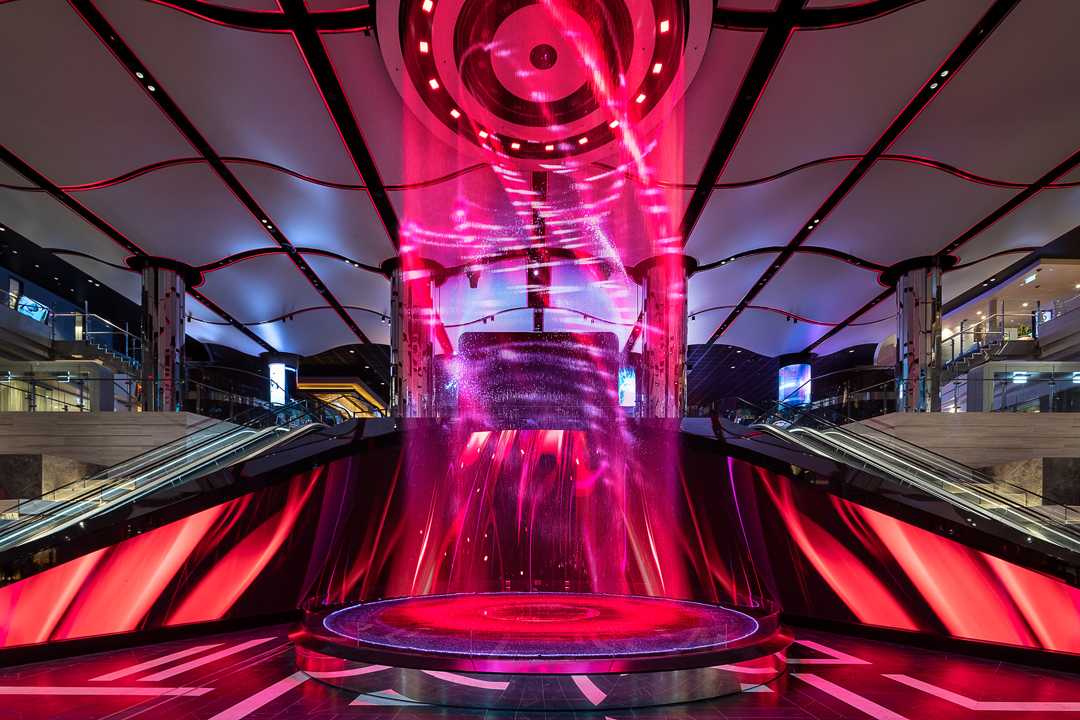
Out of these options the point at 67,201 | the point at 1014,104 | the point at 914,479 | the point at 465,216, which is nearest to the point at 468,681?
the point at 914,479

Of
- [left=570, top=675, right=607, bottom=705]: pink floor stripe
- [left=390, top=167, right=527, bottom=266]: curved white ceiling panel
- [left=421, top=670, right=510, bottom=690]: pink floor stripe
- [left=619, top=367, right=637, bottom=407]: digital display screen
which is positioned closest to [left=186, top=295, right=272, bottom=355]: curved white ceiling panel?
[left=390, top=167, right=527, bottom=266]: curved white ceiling panel

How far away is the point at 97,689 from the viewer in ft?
18.3

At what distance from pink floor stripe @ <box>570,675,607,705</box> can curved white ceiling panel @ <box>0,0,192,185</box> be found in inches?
352

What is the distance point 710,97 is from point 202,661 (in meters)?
9.06

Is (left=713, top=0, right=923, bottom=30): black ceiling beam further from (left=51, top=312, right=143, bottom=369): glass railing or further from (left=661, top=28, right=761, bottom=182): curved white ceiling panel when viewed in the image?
(left=51, top=312, right=143, bottom=369): glass railing

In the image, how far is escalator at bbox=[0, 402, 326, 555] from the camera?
7242 mm

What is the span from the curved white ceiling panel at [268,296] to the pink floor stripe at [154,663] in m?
10.8

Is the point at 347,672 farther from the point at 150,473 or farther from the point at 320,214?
the point at 320,214

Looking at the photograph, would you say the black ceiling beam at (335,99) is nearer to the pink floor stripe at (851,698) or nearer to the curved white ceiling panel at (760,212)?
the curved white ceiling panel at (760,212)

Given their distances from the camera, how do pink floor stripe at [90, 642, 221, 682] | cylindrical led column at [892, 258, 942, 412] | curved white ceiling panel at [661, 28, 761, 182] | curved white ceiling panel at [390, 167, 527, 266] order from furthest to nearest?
cylindrical led column at [892, 258, 942, 412] → curved white ceiling panel at [390, 167, 527, 266] → curved white ceiling panel at [661, 28, 761, 182] → pink floor stripe at [90, 642, 221, 682]

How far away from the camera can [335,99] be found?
9719 millimetres

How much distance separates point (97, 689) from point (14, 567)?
64.1 inches

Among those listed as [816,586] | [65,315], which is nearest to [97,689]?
[816,586]

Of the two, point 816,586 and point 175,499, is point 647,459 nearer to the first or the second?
point 816,586
